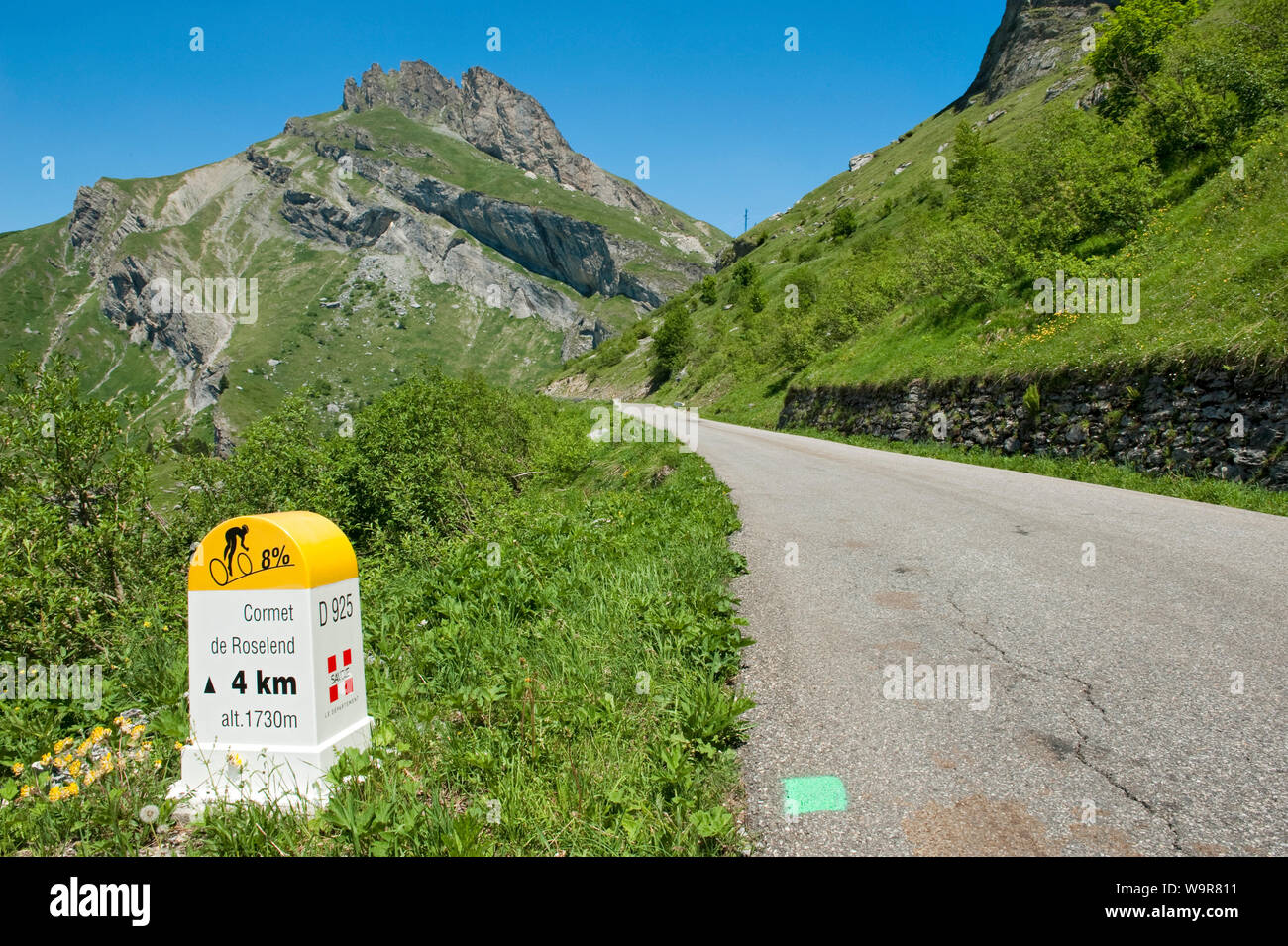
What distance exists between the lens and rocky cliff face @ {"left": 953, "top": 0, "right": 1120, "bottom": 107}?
84.0m

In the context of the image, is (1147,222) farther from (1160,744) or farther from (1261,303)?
(1160,744)

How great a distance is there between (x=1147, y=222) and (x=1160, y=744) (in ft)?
64.3

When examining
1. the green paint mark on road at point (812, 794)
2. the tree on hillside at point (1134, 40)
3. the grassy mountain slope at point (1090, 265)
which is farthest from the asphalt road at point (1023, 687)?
the tree on hillside at point (1134, 40)

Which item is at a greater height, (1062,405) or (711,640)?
(1062,405)

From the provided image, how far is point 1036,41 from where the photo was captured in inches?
3477

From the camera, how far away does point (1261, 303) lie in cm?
1095

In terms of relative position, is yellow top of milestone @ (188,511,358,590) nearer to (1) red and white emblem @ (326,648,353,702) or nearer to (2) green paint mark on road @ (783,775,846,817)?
(1) red and white emblem @ (326,648,353,702)

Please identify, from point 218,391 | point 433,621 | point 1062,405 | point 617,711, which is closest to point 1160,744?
point 617,711

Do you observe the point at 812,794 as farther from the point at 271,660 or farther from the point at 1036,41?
the point at 1036,41

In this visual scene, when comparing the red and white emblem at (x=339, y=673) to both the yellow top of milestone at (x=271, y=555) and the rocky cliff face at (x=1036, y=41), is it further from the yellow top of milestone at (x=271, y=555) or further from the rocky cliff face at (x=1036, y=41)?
the rocky cliff face at (x=1036, y=41)

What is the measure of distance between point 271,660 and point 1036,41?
116559mm

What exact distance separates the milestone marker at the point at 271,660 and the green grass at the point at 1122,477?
37.9 ft

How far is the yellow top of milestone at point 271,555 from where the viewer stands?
11.3ft
